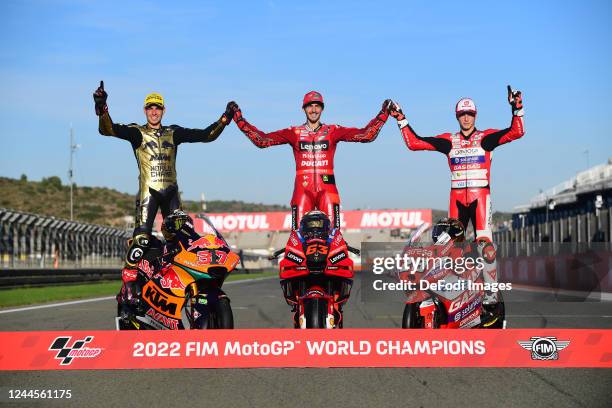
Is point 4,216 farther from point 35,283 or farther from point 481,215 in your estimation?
point 481,215

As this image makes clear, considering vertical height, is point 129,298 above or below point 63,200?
below

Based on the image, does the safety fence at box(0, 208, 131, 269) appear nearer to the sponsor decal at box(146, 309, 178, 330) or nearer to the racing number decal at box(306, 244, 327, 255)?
the sponsor decal at box(146, 309, 178, 330)

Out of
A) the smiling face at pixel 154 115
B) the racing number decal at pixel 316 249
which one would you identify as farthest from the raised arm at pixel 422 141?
the smiling face at pixel 154 115

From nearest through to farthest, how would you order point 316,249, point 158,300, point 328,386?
point 328,386
point 316,249
point 158,300

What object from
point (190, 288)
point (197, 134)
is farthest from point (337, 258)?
point (197, 134)

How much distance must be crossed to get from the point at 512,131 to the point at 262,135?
118 inches

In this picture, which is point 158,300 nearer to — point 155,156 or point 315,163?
point 155,156

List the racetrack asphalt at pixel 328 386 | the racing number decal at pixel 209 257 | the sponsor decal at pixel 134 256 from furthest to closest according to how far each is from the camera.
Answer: the sponsor decal at pixel 134 256 < the racing number decal at pixel 209 257 < the racetrack asphalt at pixel 328 386

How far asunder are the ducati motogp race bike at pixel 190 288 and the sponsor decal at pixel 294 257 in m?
0.54

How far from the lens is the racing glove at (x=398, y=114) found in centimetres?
1009

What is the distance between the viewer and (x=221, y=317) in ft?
27.8

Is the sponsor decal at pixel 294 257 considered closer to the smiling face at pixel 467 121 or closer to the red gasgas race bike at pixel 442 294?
the red gasgas race bike at pixel 442 294

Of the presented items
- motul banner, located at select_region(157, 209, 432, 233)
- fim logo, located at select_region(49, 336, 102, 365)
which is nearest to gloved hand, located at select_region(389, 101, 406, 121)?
fim logo, located at select_region(49, 336, 102, 365)

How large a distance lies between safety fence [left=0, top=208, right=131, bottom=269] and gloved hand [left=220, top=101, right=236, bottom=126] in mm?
14382
